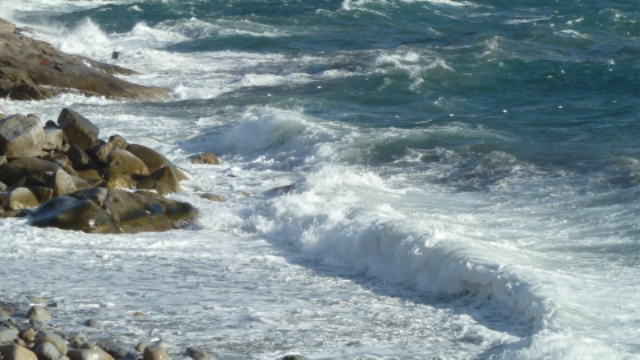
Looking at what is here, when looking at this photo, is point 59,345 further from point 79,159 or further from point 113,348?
point 79,159

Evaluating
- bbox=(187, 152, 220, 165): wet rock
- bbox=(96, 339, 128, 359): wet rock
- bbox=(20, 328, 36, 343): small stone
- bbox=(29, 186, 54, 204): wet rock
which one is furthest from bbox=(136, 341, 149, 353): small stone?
bbox=(187, 152, 220, 165): wet rock

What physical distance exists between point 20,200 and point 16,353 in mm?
6012

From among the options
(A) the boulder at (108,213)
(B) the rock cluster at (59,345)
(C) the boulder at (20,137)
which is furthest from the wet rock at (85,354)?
(C) the boulder at (20,137)

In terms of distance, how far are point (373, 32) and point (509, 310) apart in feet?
87.8

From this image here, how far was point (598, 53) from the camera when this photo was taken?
99.1 ft

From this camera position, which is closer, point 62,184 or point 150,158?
point 62,184

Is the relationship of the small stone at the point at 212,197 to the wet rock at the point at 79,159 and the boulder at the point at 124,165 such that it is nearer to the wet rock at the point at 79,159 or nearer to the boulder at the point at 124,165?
the boulder at the point at 124,165

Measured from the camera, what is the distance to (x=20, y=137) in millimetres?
15047

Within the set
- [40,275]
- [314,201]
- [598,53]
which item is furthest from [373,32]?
[40,275]

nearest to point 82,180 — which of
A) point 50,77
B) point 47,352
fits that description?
point 47,352

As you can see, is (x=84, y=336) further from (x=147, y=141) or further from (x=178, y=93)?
(x=178, y=93)

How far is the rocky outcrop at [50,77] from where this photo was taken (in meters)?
22.6

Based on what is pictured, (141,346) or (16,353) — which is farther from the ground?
(16,353)

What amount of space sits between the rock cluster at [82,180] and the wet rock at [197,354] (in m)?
4.54
